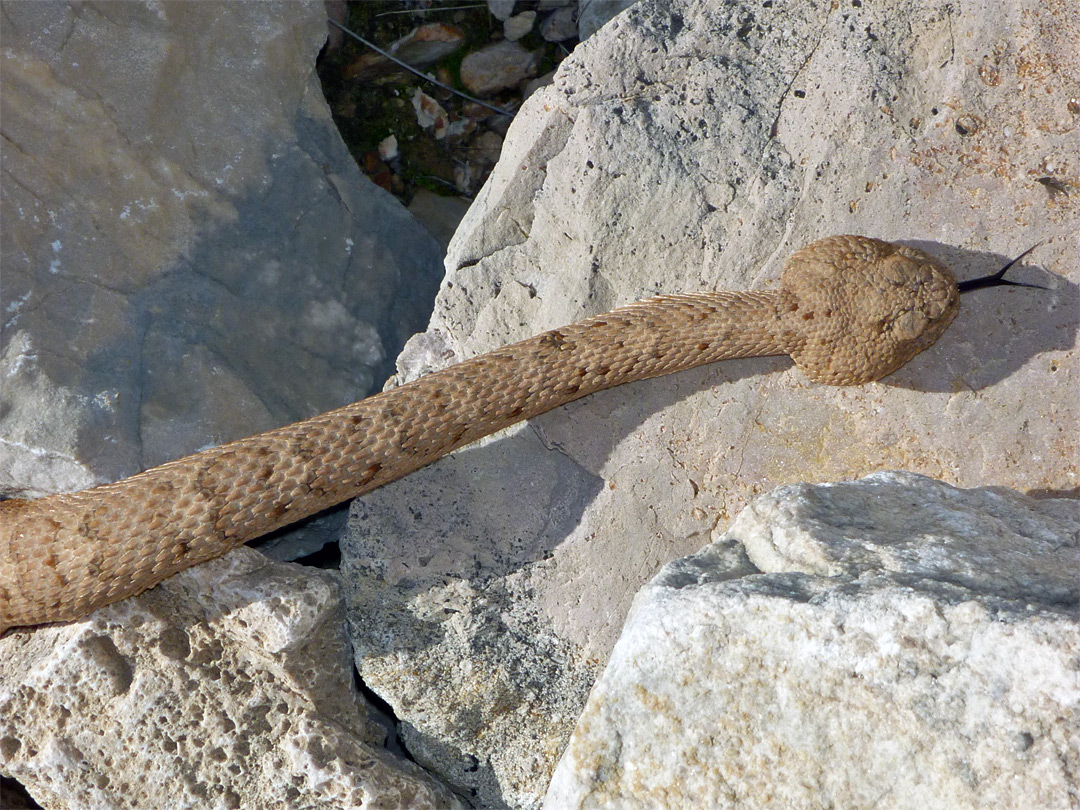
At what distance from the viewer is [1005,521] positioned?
2174mm

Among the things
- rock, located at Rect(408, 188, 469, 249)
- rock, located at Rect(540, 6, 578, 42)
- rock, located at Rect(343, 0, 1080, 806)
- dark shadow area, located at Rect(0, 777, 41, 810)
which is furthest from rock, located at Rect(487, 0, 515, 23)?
dark shadow area, located at Rect(0, 777, 41, 810)

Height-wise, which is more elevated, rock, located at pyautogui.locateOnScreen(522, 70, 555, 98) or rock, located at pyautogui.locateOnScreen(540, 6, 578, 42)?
rock, located at pyautogui.locateOnScreen(540, 6, 578, 42)

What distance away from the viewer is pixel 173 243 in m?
2.93

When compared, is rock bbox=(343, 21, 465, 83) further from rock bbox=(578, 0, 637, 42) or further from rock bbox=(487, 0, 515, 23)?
rock bbox=(578, 0, 637, 42)

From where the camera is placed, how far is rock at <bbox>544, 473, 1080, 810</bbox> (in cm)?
162

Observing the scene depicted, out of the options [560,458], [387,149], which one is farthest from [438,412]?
[387,149]

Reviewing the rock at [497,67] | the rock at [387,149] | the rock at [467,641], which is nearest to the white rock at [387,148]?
the rock at [387,149]

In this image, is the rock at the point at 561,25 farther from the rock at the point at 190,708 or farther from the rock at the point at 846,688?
the rock at the point at 846,688

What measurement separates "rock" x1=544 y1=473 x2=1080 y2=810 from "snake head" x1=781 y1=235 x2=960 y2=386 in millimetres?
742

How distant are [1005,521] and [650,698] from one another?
1023mm

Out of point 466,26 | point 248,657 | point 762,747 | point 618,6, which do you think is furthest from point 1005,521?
point 466,26

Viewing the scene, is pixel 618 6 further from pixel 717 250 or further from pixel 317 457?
pixel 317 457

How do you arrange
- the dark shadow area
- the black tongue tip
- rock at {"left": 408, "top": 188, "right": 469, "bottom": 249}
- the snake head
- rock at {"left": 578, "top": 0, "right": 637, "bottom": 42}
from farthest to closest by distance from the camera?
rock at {"left": 408, "top": 188, "right": 469, "bottom": 249} < rock at {"left": 578, "top": 0, "right": 637, "bottom": 42} < the dark shadow area < the black tongue tip < the snake head

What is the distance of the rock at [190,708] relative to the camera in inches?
95.9
